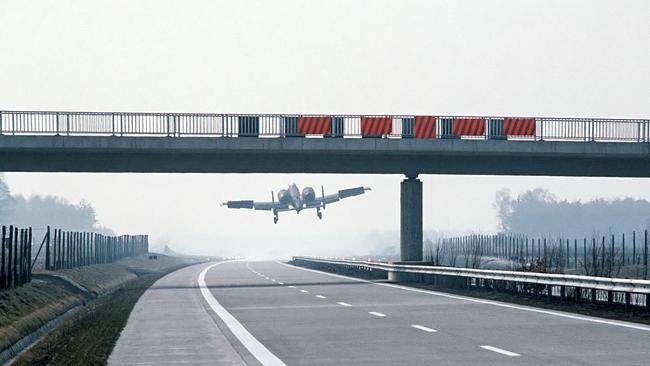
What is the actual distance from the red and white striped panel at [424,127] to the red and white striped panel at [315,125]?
397 centimetres

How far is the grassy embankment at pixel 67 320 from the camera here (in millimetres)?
18625

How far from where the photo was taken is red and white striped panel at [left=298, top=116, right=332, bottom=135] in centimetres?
4988

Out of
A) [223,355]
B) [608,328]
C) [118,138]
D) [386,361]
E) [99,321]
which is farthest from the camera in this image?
[118,138]

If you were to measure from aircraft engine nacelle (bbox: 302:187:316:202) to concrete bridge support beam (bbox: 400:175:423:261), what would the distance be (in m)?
75.6

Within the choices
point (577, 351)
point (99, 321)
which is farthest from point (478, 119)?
point (577, 351)

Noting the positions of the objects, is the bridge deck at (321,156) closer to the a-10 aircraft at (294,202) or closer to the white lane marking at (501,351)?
the white lane marking at (501,351)

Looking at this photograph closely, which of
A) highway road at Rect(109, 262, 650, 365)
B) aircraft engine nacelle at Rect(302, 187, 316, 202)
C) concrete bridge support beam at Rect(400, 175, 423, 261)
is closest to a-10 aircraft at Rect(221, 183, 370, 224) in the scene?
aircraft engine nacelle at Rect(302, 187, 316, 202)

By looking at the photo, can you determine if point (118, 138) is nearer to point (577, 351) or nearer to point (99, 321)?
point (99, 321)

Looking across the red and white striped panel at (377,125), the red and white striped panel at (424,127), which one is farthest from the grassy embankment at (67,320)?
the red and white striped panel at (424,127)

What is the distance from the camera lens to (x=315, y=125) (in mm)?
50062

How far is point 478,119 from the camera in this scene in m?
50.8

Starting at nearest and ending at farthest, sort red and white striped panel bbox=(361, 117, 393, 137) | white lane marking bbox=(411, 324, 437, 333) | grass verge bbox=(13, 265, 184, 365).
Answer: grass verge bbox=(13, 265, 184, 365), white lane marking bbox=(411, 324, 437, 333), red and white striped panel bbox=(361, 117, 393, 137)

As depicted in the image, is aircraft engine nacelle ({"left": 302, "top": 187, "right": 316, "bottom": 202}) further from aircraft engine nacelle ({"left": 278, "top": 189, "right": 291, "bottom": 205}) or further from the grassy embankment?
the grassy embankment

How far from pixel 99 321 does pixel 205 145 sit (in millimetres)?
23374
